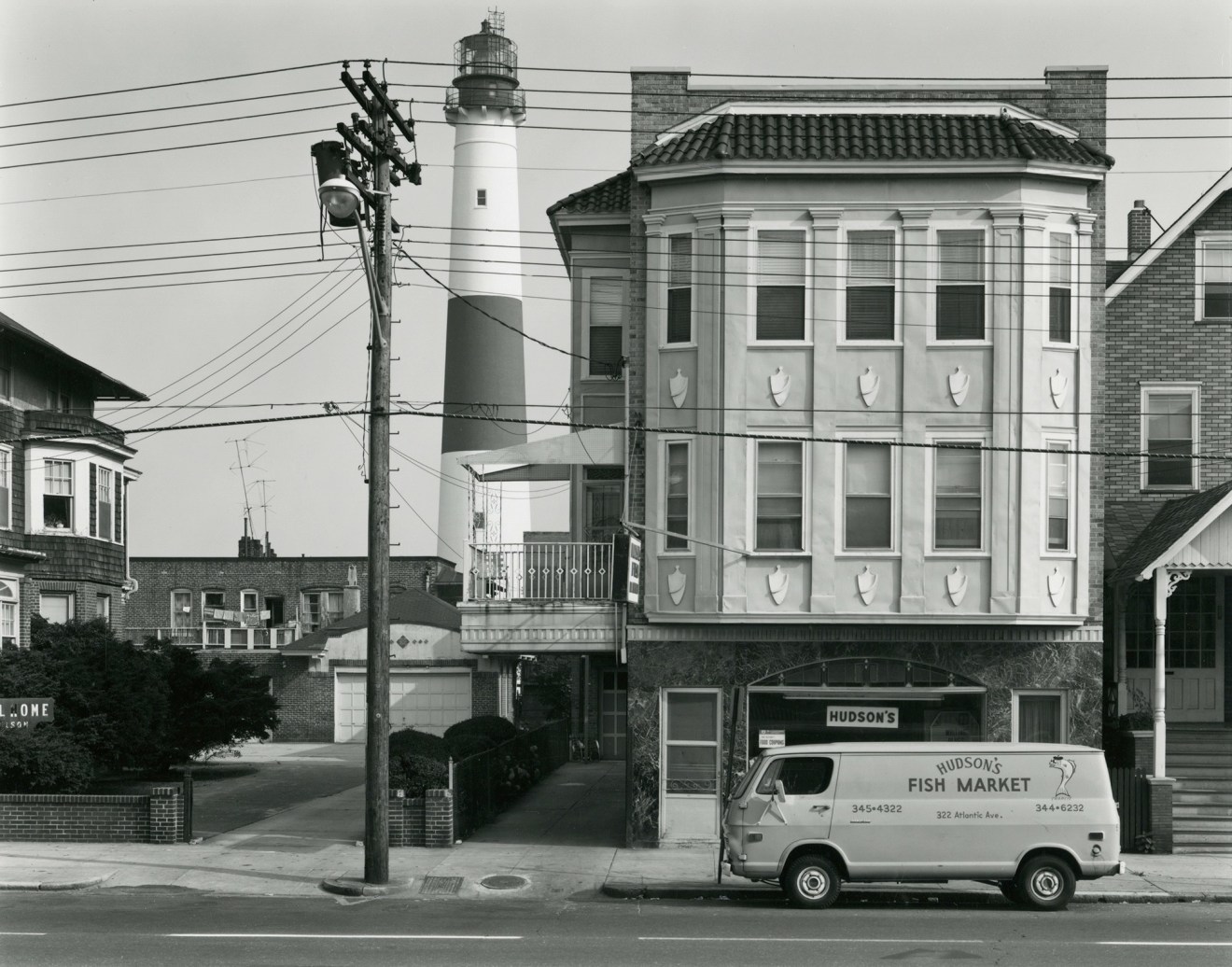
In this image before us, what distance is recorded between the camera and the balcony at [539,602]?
77.2ft

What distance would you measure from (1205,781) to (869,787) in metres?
7.89

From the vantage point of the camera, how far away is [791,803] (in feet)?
59.1

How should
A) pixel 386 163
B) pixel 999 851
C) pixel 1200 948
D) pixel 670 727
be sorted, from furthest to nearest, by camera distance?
pixel 670 727 → pixel 386 163 → pixel 999 851 → pixel 1200 948

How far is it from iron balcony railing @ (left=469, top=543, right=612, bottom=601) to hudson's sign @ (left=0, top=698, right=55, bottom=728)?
6898 millimetres

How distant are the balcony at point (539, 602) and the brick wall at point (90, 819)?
16.7ft

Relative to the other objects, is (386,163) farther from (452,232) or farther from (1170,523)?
(452,232)

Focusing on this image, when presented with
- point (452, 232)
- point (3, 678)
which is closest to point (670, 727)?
point (3, 678)

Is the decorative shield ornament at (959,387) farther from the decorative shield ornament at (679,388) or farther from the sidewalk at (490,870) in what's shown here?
the sidewalk at (490,870)

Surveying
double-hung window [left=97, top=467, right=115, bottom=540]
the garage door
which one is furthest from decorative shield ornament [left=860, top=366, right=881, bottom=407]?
the garage door

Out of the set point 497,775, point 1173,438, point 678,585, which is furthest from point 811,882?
point 1173,438

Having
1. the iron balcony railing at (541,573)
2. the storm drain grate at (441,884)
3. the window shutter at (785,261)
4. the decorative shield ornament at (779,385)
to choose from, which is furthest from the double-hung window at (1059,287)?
the storm drain grate at (441,884)

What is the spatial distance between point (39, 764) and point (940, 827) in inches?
552

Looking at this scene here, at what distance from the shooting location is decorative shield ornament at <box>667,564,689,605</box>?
22.7 m

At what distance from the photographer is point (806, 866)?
58.7ft
